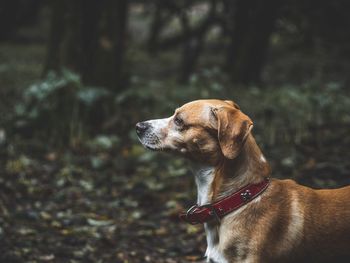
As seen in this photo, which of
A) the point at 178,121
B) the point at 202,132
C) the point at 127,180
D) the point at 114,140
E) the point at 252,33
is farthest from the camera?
the point at 252,33

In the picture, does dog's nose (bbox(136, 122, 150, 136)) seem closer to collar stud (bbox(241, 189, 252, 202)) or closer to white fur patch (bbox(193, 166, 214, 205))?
white fur patch (bbox(193, 166, 214, 205))

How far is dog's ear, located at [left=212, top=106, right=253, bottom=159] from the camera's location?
4.11m

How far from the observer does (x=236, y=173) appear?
428cm

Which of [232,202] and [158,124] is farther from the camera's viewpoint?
[158,124]

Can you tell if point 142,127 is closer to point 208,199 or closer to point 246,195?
point 208,199

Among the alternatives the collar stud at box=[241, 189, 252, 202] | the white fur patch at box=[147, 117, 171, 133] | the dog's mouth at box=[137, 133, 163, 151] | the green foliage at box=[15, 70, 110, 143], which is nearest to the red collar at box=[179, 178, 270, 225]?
the collar stud at box=[241, 189, 252, 202]

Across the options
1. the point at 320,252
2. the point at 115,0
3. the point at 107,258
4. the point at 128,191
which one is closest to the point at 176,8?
the point at 115,0

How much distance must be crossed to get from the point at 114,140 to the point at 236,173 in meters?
6.20

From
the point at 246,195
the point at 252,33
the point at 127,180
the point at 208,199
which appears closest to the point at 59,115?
the point at 127,180

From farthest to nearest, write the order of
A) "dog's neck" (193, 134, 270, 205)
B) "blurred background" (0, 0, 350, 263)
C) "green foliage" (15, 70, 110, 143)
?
"green foliage" (15, 70, 110, 143), "blurred background" (0, 0, 350, 263), "dog's neck" (193, 134, 270, 205)

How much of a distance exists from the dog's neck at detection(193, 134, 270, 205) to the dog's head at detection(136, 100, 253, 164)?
0.11 metres

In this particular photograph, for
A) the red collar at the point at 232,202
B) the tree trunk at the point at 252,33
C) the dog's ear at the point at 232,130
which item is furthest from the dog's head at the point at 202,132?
the tree trunk at the point at 252,33

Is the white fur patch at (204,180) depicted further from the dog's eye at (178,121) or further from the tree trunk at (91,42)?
the tree trunk at (91,42)

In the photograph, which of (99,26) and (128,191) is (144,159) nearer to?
(128,191)
